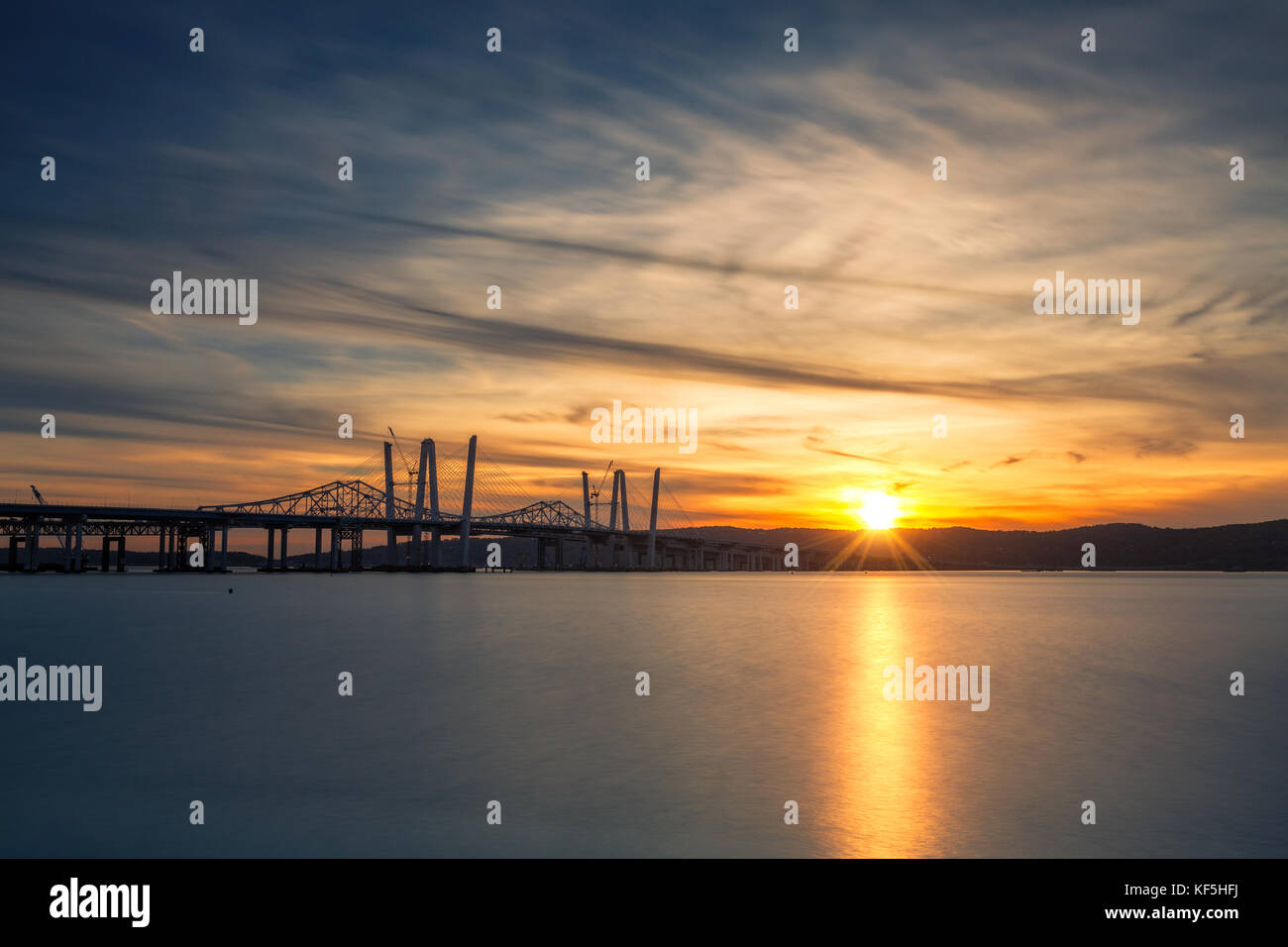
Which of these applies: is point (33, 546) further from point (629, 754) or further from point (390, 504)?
point (629, 754)

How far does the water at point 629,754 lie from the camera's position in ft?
40.0

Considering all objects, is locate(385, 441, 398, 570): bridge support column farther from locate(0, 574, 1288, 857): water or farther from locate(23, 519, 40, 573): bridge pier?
locate(0, 574, 1288, 857): water

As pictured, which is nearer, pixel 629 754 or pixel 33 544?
pixel 629 754

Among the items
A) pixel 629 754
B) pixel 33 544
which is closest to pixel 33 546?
pixel 33 544

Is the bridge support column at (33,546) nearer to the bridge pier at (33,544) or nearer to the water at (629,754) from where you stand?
the bridge pier at (33,544)

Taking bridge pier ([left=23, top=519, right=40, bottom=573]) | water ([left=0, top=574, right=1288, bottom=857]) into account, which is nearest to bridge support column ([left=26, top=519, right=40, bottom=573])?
bridge pier ([left=23, top=519, right=40, bottom=573])

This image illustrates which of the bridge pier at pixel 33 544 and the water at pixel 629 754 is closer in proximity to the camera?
the water at pixel 629 754

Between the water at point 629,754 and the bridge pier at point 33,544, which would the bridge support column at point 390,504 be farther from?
the water at point 629,754

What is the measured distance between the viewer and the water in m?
12.2

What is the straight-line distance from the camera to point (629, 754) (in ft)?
57.8

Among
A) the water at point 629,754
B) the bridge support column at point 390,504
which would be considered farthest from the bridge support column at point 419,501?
the water at point 629,754
